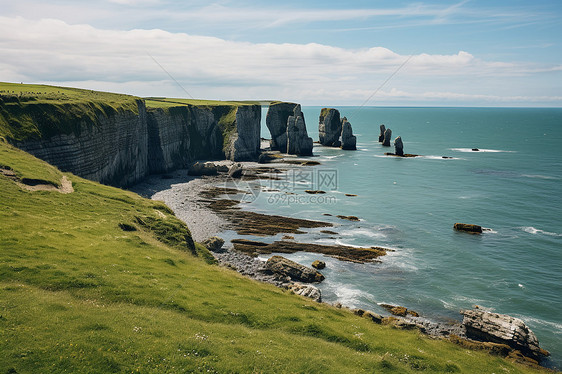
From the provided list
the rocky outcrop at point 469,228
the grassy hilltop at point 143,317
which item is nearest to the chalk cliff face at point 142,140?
the grassy hilltop at point 143,317

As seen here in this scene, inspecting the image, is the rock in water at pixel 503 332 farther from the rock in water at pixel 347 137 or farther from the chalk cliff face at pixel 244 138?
the rock in water at pixel 347 137

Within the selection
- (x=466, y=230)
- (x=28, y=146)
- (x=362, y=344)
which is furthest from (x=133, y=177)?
(x=362, y=344)

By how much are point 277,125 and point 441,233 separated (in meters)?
115

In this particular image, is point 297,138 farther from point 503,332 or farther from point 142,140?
point 503,332

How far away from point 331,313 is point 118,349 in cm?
1768

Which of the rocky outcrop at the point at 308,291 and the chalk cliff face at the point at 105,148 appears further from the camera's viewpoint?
the chalk cliff face at the point at 105,148

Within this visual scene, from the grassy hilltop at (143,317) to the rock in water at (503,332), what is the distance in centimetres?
355

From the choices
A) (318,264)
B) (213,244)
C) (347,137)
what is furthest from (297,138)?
(318,264)

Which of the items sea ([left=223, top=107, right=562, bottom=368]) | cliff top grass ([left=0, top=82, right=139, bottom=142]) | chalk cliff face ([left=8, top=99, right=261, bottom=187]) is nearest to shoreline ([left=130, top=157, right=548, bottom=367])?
sea ([left=223, top=107, right=562, bottom=368])

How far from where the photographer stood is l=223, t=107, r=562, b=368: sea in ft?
141

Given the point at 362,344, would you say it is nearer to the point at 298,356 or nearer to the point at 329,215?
the point at 298,356

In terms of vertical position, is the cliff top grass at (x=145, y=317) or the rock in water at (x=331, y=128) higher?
the rock in water at (x=331, y=128)

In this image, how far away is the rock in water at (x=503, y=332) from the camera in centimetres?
3341

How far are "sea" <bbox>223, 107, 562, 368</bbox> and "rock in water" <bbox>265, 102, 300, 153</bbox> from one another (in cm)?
3870
